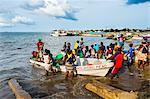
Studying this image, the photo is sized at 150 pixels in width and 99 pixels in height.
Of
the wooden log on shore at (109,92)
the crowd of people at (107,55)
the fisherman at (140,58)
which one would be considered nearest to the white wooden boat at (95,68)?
the crowd of people at (107,55)

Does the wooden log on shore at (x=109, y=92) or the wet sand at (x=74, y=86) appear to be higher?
the wooden log on shore at (x=109, y=92)

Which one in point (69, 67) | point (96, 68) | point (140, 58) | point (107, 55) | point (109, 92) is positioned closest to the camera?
point (109, 92)

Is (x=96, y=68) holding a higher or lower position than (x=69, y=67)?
lower

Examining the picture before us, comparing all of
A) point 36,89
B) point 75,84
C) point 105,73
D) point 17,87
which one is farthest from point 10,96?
point 105,73

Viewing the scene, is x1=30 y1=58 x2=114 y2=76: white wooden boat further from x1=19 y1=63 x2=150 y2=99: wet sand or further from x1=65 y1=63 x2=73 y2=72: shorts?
x1=65 y1=63 x2=73 y2=72: shorts

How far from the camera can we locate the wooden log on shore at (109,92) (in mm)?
9328

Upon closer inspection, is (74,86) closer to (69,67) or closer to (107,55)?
(69,67)

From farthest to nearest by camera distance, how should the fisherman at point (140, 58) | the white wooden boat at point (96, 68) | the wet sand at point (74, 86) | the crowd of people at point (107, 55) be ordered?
the fisherman at point (140, 58) → the white wooden boat at point (96, 68) → the crowd of people at point (107, 55) → the wet sand at point (74, 86)

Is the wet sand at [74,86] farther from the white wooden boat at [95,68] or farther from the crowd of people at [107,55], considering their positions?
the crowd of people at [107,55]

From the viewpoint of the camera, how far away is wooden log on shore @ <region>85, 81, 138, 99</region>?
933 cm

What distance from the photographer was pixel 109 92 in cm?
996

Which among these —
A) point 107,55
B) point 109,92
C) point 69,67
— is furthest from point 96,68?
point 109,92

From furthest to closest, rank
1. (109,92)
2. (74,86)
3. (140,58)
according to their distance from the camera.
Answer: (140,58) → (74,86) → (109,92)

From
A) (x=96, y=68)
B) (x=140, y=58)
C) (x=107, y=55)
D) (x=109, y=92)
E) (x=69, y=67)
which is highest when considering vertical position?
(x=107, y=55)
